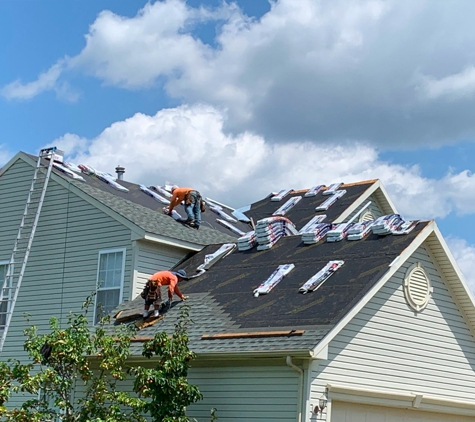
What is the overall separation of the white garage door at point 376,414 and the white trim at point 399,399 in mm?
127

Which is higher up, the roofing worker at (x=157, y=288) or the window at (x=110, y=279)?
the window at (x=110, y=279)

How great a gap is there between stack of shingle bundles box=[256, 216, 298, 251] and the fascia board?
12.8ft

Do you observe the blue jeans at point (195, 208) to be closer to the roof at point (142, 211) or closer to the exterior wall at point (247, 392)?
the roof at point (142, 211)

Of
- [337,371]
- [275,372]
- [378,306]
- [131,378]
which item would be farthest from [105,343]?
[378,306]

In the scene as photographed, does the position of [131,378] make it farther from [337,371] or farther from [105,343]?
[337,371]

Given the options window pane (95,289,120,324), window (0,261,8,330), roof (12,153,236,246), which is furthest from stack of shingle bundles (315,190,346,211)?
window (0,261,8,330)

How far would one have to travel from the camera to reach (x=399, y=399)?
55.3 feet

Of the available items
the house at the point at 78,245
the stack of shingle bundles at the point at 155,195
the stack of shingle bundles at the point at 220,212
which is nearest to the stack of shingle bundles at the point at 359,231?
the house at the point at 78,245

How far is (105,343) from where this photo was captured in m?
15.7

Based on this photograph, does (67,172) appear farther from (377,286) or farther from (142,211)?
(377,286)

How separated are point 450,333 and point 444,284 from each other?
1089 millimetres

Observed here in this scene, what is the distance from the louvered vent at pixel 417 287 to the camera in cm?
1770

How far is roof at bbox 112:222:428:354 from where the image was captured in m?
15.4

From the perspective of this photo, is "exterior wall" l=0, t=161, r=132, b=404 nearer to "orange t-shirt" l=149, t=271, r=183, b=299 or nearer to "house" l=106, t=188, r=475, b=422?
"house" l=106, t=188, r=475, b=422
